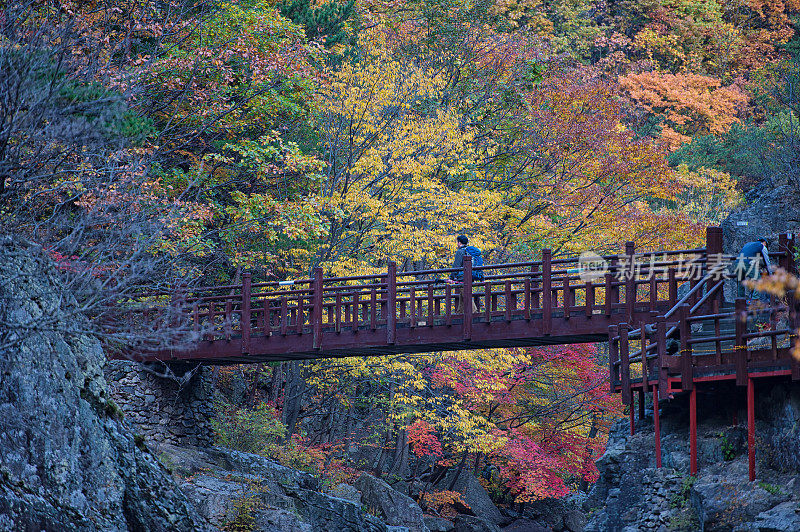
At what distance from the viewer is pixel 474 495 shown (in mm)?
23672

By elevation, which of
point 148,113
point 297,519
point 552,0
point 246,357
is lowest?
point 297,519

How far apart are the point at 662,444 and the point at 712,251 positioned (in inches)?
143

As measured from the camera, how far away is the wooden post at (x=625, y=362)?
1333 cm

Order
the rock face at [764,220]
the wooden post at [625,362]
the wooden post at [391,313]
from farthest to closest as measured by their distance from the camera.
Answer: the rock face at [764,220]
the wooden post at [391,313]
the wooden post at [625,362]

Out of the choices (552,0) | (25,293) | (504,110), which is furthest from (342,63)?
(552,0)

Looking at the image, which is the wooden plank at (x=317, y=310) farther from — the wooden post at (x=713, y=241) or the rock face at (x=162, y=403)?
the wooden post at (x=713, y=241)

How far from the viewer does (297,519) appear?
624 inches

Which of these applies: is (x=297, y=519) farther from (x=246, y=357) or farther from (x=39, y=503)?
(x=39, y=503)

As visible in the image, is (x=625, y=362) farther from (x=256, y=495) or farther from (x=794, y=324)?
(x=256, y=495)

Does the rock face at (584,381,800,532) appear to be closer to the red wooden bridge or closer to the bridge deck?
the red wooden bridge

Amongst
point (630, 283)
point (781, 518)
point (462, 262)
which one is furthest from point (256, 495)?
point (781, 518)

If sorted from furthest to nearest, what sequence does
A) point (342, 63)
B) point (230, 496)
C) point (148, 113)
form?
point (342, 63) → point (148, 113) → point (230, 496)

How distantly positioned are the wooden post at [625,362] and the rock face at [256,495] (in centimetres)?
667

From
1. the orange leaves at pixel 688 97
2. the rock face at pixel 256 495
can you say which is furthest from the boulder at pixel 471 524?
the orange leaves at pixel 688 97
